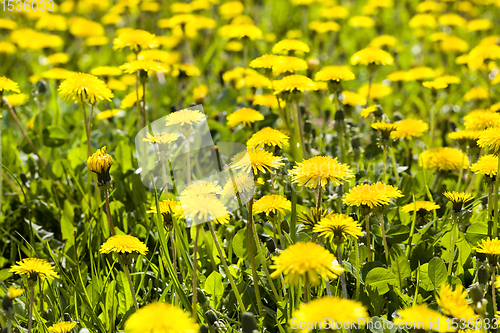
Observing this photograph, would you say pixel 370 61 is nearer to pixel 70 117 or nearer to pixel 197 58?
pixel 70 117

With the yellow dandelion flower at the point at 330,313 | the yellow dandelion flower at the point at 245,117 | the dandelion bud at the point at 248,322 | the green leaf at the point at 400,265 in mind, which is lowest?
the green leaf at the point at 400,265

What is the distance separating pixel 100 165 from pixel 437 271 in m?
1.19

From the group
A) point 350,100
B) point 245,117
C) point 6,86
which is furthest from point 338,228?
point 6,86

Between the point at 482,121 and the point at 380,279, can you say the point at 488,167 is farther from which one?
the point at 380,279

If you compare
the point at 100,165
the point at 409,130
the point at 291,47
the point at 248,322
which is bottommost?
the point at 248,322

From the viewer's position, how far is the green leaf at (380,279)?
1.49 m

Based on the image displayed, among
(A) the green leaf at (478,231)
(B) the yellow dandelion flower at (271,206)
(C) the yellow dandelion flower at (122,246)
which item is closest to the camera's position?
(C) the yellow dandelion flower at (122,246)

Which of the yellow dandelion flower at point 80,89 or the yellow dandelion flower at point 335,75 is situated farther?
the yellow dandelion flower at point 335,75

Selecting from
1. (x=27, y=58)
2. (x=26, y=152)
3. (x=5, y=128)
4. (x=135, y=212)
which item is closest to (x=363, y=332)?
(x=135, y=212)

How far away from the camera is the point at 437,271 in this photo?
1.52 metres

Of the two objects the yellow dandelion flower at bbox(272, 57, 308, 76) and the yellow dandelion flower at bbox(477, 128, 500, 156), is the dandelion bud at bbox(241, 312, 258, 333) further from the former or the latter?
the yellow dandelion flower at bbox(272, 57, 308, 76)

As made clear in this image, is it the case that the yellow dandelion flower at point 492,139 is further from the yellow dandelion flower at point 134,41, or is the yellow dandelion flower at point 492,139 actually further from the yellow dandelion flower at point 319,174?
the yellow dandelion flower at point 134,41

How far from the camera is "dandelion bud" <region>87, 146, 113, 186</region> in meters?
1.56

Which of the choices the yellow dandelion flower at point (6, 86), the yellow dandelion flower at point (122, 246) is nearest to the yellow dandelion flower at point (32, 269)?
the yellow dandelion flower at point (122, 246)
